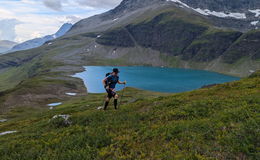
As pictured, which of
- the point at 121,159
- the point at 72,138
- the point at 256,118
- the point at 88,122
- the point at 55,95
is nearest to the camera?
the point at 121,159

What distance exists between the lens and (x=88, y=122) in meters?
18.6

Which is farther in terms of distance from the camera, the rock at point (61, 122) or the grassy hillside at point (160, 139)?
the rock at point (61, 122)

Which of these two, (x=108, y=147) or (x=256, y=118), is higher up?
(x=256, y=118)

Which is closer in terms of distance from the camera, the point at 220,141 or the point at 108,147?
the point at 220,141

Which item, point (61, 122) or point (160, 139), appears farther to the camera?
point (61, 122)

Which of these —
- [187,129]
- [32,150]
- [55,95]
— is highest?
[187,129]

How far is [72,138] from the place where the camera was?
561 inches

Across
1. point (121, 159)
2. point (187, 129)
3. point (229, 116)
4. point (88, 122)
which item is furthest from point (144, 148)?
point (88, 122)

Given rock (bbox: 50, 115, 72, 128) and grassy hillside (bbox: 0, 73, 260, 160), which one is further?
rock (bbox: 50, 115, 72, 128)

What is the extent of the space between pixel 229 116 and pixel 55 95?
139 m

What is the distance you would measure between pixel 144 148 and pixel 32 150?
24.7 ft

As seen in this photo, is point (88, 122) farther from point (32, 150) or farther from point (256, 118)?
point (256, 118)

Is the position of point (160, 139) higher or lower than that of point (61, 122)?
higher

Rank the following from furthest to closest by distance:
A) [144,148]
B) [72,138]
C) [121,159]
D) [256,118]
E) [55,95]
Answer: [55,95] < [72,138] < [256,118] < [144,148] < [121,159]
